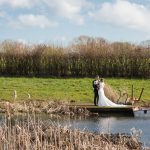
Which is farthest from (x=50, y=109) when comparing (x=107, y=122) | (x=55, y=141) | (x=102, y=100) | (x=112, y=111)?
(x=55, y=141)

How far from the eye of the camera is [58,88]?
161ft

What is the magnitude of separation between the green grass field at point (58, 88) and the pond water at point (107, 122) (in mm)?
8367

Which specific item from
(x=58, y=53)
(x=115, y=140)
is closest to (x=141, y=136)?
(x=115, y=140)

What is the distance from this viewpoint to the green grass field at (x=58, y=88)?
43312mm

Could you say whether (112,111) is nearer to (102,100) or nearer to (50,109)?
(102,100)

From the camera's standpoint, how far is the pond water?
95.8 ft

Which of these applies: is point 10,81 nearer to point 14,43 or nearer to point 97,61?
point 97,61

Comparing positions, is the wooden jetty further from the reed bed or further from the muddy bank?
the reed bed

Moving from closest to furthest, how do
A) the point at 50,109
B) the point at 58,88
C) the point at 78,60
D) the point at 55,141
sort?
the point at 55,141
the point at 50,109
the point at 58,88
the point at 78,60

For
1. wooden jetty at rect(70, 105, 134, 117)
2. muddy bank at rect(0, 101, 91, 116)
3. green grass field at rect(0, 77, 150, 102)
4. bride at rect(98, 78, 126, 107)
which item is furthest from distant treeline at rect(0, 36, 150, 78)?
muddy bank at rect(0, 101, 91, 116)

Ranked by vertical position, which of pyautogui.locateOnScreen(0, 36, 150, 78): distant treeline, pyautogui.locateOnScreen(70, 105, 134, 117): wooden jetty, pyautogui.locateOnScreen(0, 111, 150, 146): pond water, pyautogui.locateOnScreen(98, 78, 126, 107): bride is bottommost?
pyautogui.locateOnScreen(0, 111, 150, 146): pond water

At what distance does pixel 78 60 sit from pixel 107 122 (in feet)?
104

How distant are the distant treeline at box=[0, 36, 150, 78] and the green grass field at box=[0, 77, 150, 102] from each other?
4.17 metres

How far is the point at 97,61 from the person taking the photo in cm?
6297
